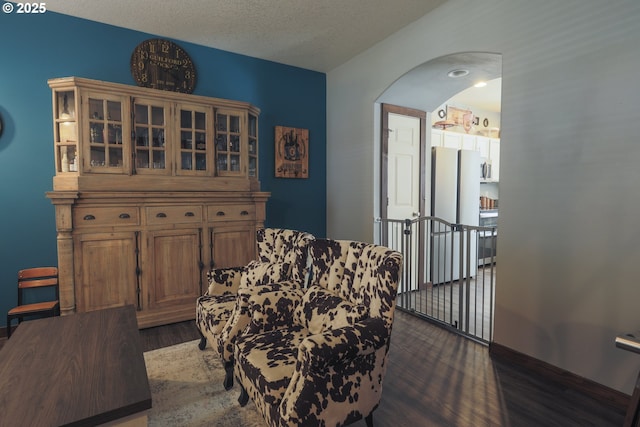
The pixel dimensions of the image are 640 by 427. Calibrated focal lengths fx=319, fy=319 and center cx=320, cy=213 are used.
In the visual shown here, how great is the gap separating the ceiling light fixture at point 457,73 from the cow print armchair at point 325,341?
7.83ft

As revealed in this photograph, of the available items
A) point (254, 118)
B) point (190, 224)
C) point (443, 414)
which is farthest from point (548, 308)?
point (254, 118)

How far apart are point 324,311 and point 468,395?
1.07 metres

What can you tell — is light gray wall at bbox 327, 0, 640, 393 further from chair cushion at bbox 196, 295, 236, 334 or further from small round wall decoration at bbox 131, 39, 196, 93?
small round wall decoration at bbox 131, 39, 196, 93

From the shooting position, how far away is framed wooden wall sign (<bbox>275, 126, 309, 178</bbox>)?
163 inches

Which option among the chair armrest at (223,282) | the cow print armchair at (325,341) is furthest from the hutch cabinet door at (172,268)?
the cow print armchair at (325,341)

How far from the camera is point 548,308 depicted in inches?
84.6

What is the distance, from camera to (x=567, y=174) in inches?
80.2

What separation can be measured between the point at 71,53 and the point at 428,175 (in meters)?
4.12

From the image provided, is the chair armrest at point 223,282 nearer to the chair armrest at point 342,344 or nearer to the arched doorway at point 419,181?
the chair armrest at point 342,344

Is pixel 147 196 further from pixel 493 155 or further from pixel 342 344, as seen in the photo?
pixel 493 155

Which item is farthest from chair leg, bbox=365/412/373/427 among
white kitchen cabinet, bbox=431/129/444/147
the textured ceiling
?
white kitchen cabinet, bbox=431/129/444/147

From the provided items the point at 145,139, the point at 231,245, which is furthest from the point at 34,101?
the point at 231,245

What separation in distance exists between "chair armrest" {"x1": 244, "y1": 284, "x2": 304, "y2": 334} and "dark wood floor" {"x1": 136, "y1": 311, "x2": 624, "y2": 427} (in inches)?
20.3

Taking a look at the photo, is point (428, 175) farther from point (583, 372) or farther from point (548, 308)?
point (583, 372)
